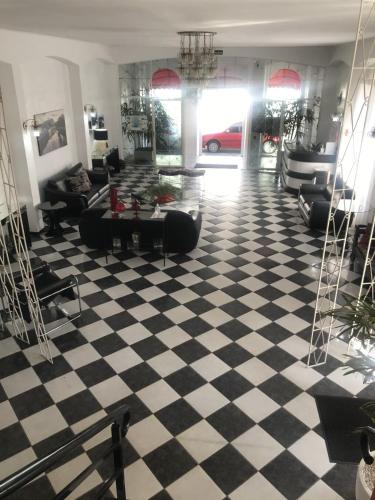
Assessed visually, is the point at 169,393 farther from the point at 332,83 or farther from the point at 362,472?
the point at 332,83

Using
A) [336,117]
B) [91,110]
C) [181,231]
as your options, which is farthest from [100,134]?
[336,117]

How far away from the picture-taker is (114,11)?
4.40 m

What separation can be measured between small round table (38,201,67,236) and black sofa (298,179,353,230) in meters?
4.93

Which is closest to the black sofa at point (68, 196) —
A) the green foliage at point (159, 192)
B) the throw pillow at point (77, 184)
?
the throw pillow at point (77, 184)

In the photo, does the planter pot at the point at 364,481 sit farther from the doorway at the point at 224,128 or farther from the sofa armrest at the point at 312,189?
the doorway at the point at 224,128

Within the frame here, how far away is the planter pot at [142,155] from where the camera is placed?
45.5 ft

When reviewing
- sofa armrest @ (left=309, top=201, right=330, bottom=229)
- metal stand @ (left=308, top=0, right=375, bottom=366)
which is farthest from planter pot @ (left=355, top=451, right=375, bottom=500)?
sofa armrest @ (left=309, top=201, right=330, bottom=229)

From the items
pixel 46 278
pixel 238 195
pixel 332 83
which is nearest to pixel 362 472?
pixel 46 278

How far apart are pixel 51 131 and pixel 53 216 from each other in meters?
2.36

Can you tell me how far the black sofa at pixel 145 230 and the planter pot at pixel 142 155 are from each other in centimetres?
714

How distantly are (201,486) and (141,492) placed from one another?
1.58ft

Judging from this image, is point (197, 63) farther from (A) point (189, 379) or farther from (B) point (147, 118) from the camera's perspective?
(A) point (189, 379)

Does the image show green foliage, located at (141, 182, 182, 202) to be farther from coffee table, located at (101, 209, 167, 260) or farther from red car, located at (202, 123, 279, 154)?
red car, located at (202, 123, 279, 154)

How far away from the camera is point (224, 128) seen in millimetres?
16281
